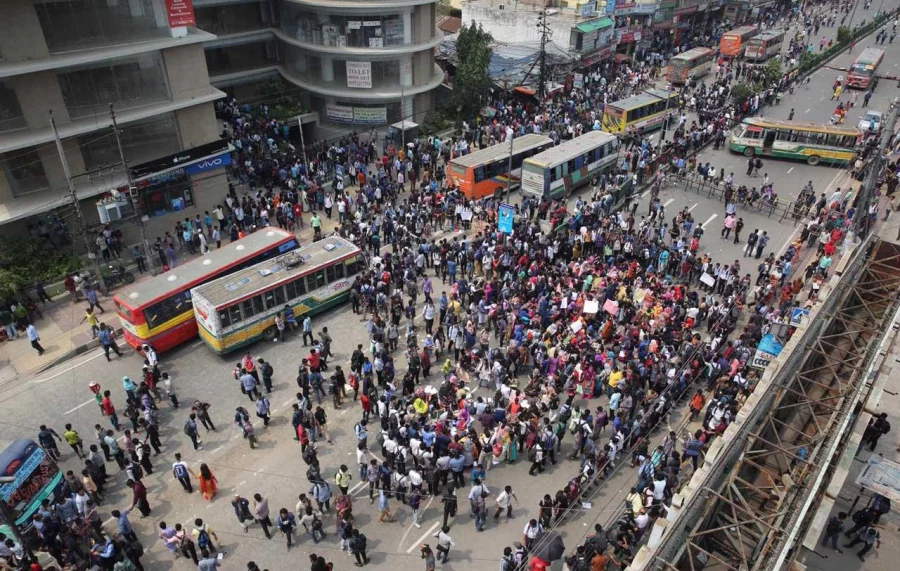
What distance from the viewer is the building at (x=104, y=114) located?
24.6m

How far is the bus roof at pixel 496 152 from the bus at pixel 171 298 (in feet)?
38.4

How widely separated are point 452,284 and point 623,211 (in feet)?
37.7

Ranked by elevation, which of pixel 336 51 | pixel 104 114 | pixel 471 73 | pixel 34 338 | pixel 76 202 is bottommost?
pixel 34 338

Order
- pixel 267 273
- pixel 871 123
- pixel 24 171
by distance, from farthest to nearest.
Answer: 1. pixel 871 123
2. pixel 24 171
3. pixel 267 273

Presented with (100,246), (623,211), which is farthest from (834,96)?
(100,246)

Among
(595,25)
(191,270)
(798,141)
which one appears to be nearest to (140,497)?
(191,270)

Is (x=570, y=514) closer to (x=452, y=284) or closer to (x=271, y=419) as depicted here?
(x=271, y=419)

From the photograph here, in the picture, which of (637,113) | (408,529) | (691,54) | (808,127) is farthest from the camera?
(691,54)

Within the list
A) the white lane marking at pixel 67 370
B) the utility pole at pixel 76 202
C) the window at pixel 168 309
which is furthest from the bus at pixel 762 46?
the white lane marking at pixel 67 370

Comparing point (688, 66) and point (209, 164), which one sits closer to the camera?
point (209, 164)

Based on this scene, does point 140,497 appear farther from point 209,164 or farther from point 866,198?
point 866,198

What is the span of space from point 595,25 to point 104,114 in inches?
1501

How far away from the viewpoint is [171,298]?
2147 cm

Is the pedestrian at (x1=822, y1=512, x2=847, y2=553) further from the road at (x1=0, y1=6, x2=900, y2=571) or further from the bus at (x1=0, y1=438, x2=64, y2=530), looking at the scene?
the bus at (x1=0, y1=438, x2=64, y2=530)
